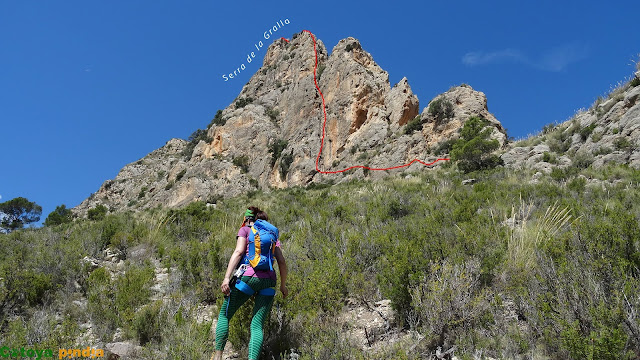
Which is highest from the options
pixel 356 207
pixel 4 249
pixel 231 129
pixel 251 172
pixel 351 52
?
pixel 351 52

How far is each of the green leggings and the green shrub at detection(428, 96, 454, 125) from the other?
22005mm

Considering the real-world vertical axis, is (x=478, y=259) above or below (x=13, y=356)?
above

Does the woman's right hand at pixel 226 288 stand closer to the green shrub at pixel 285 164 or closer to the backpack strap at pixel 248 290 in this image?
the backpack strap at pixel 248 290

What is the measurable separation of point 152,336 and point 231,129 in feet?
113

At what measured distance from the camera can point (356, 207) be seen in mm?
9539

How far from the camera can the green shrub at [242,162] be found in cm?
3367

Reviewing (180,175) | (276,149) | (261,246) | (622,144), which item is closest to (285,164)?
(276,149)

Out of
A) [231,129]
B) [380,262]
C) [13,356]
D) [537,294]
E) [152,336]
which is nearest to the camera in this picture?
[13,356]

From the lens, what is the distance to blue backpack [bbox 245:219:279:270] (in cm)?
350

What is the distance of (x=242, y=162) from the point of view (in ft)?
112

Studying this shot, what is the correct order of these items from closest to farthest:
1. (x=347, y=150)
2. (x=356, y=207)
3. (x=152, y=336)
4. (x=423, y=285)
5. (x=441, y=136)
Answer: (x=423, y=285)
(x=152, y=336)
(x=356, y=207)
(x=441, y=136)
(x=347, y=150)

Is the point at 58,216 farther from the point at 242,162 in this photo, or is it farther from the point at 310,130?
the point at 310,130

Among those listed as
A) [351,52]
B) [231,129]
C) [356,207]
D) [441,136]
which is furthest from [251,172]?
[356,207]

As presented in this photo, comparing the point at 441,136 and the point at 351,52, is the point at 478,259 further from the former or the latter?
the point at 351,52
